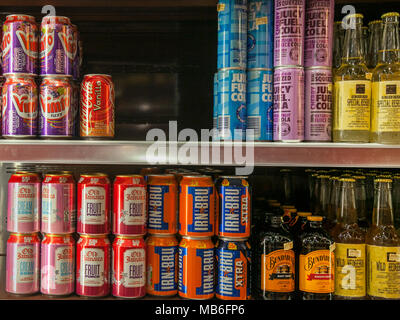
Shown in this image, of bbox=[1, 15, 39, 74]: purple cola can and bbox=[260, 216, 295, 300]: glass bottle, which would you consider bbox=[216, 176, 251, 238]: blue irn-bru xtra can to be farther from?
bbox=[1, 15, 39, 74]: purple cola can

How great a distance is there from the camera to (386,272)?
1.15 metres

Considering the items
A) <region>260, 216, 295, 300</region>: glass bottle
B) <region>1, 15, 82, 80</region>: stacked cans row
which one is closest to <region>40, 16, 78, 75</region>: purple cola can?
<region>1, 15, 82, 80</region>: stacked cans row

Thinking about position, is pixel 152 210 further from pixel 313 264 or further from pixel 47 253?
pixel 313 264

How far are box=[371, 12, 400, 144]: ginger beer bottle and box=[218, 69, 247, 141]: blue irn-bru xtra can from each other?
401 millimetres

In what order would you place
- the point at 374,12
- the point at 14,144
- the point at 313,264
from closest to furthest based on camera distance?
the point at 14,144 < the point at 313,264 < the point at 374,12

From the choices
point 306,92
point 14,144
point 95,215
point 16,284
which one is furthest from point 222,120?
point 16,284

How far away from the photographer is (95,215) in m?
1.17

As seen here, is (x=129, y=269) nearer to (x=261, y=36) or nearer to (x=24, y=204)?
(x=24, y=204)

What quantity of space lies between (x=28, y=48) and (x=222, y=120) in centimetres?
64

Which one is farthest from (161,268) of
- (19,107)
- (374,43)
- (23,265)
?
(374,43)

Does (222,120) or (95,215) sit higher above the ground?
(222,120)

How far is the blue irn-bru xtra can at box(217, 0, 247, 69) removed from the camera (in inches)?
45.7

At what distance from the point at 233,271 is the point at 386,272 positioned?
0.46 m

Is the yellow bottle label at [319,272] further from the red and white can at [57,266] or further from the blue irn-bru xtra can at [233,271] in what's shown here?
the red and white can at [57,266]
